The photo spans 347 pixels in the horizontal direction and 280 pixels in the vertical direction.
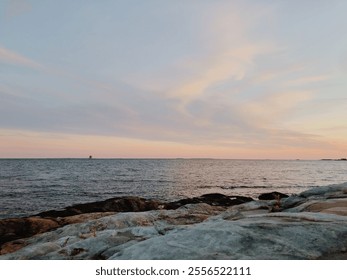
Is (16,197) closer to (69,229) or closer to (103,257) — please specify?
(69,229)

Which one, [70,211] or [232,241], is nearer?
[232,241]

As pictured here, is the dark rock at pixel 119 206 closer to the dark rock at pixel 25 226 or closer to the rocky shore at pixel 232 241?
the dark rock at pixel 25 226

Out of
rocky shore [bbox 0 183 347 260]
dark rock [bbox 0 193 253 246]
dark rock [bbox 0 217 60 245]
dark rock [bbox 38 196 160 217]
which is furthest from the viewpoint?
dark rock [bbox 38 196 160 217]

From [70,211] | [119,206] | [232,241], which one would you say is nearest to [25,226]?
[70,211]

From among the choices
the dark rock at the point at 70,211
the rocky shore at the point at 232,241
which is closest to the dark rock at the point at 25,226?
the dark rock at the point at 70,211

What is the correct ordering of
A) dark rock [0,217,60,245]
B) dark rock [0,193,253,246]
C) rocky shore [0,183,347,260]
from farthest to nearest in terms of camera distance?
dark rock [0,193,253,246]
dark rock [0,217,60,245]
rocky shore [0,183,347,260]

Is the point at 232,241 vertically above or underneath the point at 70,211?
above

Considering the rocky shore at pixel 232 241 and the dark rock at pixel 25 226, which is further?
the dark rock at pixel 25 226

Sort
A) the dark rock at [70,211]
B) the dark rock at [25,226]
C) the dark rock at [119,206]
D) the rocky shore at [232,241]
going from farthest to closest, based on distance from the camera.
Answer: the dark rock at [119,206], the dark rock at [70,211], the dark rock at [25,226], the rocky shore at [232,241]

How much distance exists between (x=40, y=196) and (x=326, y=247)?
42.8 metres

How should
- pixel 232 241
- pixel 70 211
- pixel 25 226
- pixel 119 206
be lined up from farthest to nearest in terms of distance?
pixel 119 206
pixel 70 211
pixel 25 226
pixel 232 241

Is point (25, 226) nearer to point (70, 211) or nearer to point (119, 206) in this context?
point (70, 211)

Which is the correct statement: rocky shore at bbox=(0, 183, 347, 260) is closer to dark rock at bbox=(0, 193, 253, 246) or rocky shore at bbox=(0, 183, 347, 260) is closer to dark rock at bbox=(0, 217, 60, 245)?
dark rock at bbox=(0, 217, 60, 245)

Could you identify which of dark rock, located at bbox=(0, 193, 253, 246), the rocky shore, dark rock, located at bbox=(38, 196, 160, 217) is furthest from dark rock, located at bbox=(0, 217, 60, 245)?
the rocky shore
